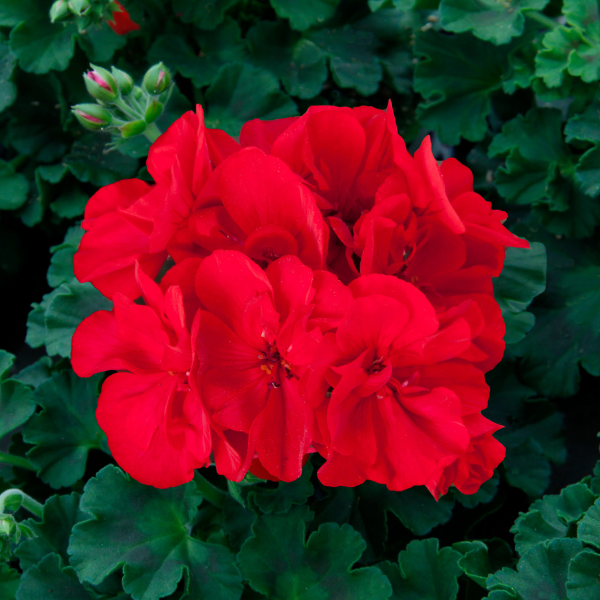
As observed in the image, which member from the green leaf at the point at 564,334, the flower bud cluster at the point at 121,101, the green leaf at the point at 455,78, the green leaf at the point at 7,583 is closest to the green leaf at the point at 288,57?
the green leaf at the point at 455,78

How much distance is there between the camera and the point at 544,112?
1501 millimetres

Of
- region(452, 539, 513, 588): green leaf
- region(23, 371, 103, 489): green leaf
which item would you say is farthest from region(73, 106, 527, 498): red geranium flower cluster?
region(23, 371, 103, 489): green leaf

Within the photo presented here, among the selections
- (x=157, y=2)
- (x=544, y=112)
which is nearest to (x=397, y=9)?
(x=544, y=112)

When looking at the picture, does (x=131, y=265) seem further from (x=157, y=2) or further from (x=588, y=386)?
(x=588, y=386)

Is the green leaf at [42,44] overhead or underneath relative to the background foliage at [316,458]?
overhead

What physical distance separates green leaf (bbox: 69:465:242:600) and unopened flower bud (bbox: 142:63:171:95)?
2.28 feet

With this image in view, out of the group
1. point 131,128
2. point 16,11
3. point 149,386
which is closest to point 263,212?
point 149,386

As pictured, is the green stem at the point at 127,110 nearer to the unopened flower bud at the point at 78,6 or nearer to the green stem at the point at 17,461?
the unopened flower bud at the point at 78,6

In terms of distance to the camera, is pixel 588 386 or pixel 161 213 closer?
pixel 161 213

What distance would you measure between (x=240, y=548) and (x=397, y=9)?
1479 millimetres

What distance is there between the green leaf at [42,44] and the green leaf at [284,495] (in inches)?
45.1

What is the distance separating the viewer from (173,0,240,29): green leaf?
154cm

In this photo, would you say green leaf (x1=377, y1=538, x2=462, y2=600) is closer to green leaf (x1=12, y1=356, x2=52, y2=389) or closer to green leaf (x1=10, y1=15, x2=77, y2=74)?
green leaf (x1=12, y1=356, x2=52, y2=389)

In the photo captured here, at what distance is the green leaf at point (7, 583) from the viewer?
1.22 metres
